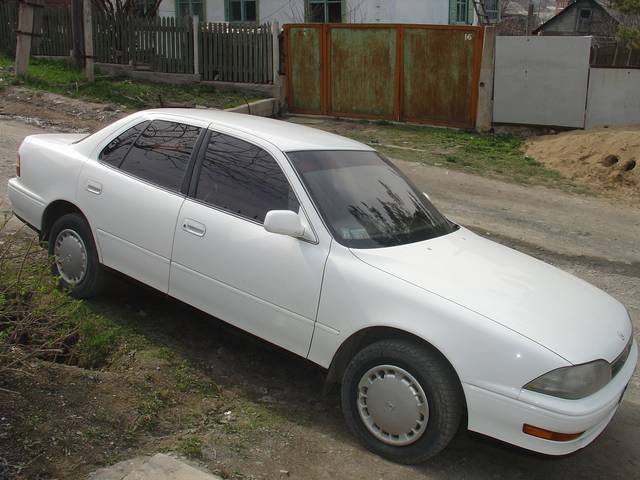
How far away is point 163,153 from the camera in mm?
5016

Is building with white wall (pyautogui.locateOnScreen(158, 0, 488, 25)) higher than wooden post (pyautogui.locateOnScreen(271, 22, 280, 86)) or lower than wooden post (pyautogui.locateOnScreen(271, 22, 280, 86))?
higher

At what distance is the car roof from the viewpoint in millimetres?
4637

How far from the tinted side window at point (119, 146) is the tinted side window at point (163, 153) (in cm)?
6

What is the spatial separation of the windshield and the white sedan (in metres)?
0.01

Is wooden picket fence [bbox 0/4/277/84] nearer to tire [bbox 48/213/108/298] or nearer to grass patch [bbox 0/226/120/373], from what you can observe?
Result: tire [bbox 48/213/108/298]

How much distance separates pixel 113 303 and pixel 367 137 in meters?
9.08

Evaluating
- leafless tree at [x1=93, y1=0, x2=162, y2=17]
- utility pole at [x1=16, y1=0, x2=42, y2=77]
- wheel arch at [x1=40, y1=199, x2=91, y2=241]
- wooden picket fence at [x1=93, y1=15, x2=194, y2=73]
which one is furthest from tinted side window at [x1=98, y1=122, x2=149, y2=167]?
leafless tree at [x1=93, y1=0, x2=162, y2=17]

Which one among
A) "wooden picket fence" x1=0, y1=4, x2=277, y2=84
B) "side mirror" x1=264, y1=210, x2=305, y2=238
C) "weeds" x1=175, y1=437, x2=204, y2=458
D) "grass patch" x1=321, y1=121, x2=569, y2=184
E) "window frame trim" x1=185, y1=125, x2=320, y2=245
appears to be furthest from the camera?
"wooden picket fence" x1=0, y1=4, x2=277, y2=84

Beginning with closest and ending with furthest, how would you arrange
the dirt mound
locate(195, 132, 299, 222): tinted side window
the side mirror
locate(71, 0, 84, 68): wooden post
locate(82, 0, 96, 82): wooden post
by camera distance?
the side mirror < locate(195, 132, 299, 222): tinted side window < the dirt mound < locate(82, 0, 96, 82): wooden post < locate(71, 0, 84, 68): wooden post

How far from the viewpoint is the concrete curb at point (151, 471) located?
3.29 meters

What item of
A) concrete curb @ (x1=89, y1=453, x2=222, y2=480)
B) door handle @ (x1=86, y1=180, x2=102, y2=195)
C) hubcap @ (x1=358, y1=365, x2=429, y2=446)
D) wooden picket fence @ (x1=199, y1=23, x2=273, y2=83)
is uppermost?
wooden picket fence @ (x1=199, y1=23, x2=273, y2=83)

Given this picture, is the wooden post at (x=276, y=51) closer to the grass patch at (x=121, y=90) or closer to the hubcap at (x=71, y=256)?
the grass patch at (x=121, y=90)

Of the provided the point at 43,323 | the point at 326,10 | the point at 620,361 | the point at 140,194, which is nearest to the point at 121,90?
the point at 326,10

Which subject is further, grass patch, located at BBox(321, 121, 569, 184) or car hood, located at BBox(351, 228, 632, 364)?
grass patch, located at BBox(321, 121, 569, 184)
